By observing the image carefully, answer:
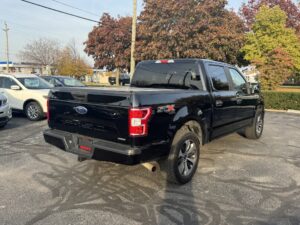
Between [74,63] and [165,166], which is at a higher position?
[74,63]

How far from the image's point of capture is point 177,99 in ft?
14.3

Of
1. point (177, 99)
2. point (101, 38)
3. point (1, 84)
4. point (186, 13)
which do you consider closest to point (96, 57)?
point (101, 38)

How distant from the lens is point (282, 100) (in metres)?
15.4

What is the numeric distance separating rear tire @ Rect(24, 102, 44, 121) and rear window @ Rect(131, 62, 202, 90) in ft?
16.5

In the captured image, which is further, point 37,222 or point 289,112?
point 289,112

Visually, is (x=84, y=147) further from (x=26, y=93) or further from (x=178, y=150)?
(x=26, y=93)

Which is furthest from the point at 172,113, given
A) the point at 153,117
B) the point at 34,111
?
the point at 34,111

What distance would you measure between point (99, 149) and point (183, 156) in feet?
4.40

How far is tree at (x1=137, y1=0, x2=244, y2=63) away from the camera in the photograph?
2239cm

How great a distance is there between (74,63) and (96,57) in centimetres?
1347

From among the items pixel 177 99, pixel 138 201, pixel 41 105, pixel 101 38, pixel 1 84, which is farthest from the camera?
pixel 101 38

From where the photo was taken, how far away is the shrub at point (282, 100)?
15.1 m

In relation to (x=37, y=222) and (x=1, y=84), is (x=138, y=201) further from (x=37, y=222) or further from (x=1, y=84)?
(x=1, y=84)

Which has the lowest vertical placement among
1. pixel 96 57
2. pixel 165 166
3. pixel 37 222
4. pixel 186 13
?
pixel 37 222
